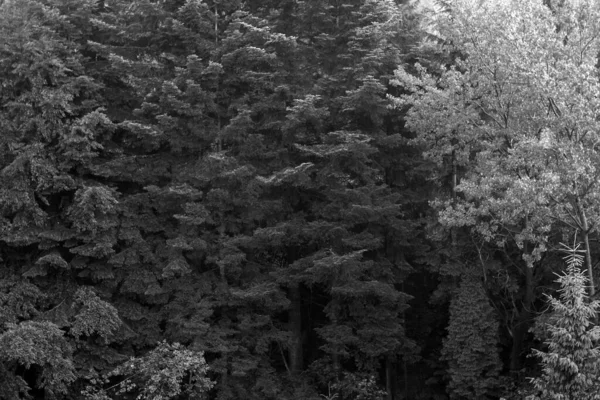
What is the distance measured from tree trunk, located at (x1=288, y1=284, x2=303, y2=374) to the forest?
0.22 feet

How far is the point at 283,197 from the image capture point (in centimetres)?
1558

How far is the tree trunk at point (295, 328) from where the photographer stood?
15.6m

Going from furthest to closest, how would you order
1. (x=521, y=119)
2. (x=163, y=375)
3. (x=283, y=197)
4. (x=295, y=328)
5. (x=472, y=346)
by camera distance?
(x=295, y=328) < (x=283, y=197) < (x=472, y=346) < (x=521, y=119) < (x=163, y=375)

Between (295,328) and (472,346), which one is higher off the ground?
(472,346)

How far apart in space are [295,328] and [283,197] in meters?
2.98

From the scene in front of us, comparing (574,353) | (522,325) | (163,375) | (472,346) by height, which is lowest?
(163,375)

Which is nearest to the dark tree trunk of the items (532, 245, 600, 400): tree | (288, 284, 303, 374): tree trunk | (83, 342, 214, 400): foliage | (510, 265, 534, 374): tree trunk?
(288, 284, 303, 374): tree trunk

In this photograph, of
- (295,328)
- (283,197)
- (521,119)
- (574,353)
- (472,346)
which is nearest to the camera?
(574,353)

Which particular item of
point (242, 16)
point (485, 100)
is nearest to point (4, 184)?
point (242, 16)

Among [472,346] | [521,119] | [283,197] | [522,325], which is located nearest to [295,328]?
[283,197]

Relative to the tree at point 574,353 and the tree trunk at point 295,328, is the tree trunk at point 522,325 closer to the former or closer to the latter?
the tree at point 574,353

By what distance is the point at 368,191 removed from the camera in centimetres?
1486

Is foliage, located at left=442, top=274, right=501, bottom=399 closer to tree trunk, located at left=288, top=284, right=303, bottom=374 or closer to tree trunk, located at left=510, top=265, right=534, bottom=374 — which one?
tree trunk, located at left=510, top=265, right=534, bottom=374

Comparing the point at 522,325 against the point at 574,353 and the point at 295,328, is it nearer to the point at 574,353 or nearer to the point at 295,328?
the point at 574,353
